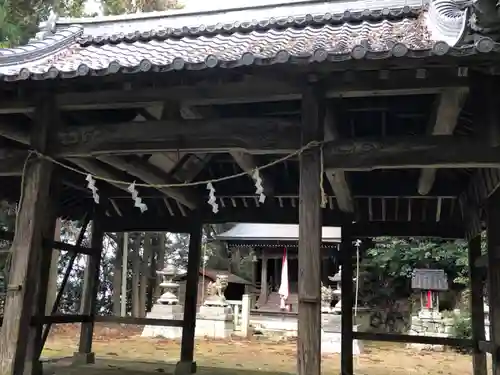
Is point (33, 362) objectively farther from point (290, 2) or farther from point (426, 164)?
point (290, 2)

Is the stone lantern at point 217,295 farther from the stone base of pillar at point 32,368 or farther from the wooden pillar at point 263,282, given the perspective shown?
the stone base of pillar at point 32,368

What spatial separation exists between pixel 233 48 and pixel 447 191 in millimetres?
3645

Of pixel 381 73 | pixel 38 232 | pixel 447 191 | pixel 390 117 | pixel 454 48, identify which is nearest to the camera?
pixel 454 48

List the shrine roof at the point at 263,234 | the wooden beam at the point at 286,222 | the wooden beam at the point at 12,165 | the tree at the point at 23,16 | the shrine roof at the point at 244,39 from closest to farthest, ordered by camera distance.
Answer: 1. the shrine roof at the point at 244,39
2. the wooden beam at the point at 12,165
3. the wooden beam at the point at 286,222
4. the tree at the point at 23,16
5. the shrine roof at the point at 263,234

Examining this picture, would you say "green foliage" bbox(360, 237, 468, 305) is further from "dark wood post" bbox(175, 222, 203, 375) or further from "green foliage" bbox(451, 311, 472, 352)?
"dark wood post" bbox(175, 222, 203, 375)

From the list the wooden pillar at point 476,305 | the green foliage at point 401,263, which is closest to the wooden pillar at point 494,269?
the wooden pillar at point 476,305

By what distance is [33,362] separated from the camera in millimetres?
7227

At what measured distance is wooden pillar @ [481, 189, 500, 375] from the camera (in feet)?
19.0

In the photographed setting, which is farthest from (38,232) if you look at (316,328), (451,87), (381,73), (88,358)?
(88,358)

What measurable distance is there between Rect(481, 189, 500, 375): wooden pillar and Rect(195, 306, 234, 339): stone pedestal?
36.7 feet

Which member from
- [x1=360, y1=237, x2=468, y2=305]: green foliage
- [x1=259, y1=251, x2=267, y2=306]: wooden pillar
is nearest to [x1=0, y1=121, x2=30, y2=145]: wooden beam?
[x1=360, y1=237, x2=468, y2=305]: green foliage

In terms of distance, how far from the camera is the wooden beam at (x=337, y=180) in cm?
495

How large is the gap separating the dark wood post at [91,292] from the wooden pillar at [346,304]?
14.0 ft

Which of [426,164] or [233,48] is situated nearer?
[426,164]
